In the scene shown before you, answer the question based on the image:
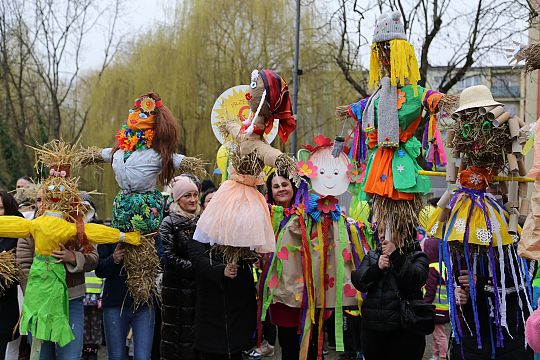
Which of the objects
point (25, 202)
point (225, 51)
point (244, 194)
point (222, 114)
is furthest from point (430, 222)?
point (225, 51)

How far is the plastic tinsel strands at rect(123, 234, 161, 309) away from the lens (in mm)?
4562

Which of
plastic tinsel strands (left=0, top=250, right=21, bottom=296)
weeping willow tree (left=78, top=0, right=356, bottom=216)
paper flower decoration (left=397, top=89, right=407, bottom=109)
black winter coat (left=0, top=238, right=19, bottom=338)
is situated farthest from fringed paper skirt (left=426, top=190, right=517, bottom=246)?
weeping willow tree (left=78, top=0, right=356, bottom=216)

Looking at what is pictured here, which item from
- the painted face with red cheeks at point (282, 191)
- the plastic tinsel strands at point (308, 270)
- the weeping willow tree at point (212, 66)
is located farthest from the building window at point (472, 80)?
the plastic tinsel strands at point (308, 270)

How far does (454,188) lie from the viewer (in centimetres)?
408

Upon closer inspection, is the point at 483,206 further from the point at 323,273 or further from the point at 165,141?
the point at 165,141

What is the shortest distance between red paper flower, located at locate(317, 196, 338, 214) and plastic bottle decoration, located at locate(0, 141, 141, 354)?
136 centimetres

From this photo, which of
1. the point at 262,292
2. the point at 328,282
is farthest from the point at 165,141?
the point at 328,282

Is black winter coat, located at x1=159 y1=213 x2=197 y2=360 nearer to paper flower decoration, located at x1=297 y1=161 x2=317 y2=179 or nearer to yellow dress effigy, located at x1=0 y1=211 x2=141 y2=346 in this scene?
yellow dress effigy, located at x1=0 y1=211 x2=141 y2=346

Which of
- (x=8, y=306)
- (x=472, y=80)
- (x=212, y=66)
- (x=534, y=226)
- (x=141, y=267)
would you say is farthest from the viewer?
(x=472, y=80)

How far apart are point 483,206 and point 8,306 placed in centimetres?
354

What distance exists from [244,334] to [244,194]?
0.98 m

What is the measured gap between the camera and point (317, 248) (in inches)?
182

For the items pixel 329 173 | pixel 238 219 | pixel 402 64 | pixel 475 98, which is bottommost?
pixel 238 219

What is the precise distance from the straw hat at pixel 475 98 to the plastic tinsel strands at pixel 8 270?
129 inches
